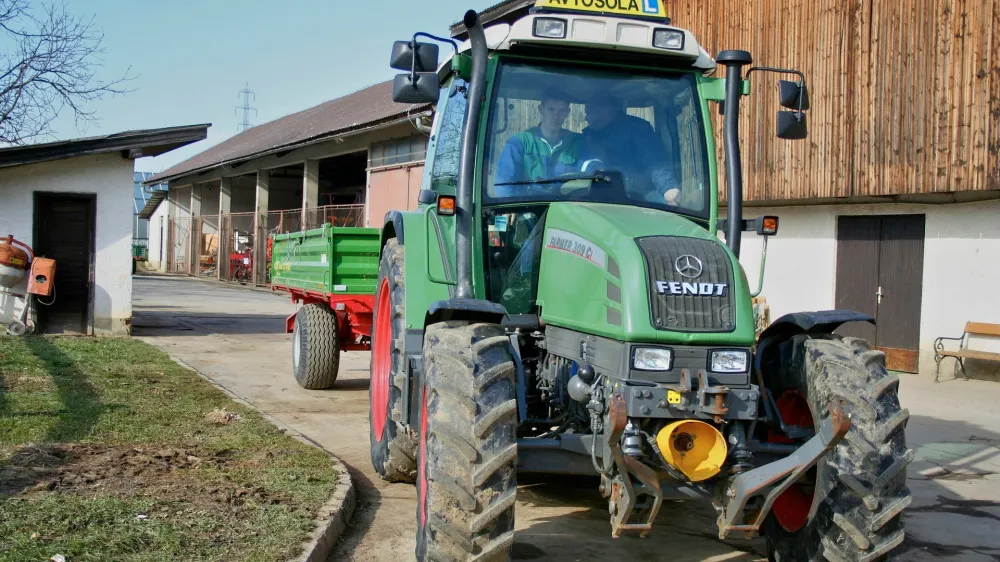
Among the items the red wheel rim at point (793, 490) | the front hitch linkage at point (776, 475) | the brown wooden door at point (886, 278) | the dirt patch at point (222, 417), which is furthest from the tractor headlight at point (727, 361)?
the brown wooden door at point (886, 278)

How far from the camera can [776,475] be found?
155 inches

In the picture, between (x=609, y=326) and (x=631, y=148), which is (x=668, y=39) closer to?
(x=631, y=148)

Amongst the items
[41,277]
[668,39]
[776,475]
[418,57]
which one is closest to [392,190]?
[41,277]

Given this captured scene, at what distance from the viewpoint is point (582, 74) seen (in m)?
5.32

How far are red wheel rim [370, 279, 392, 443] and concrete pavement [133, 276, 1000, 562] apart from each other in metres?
0.40

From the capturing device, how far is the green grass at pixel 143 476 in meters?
4.62

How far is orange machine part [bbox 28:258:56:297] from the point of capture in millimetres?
13609

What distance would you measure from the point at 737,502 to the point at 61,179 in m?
13.1

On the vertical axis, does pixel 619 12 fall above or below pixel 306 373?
above

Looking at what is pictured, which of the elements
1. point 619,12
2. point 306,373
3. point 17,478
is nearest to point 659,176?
point 619,12

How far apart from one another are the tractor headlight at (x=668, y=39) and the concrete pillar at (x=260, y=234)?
26855 mm

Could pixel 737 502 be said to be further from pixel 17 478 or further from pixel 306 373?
pixel 306 373

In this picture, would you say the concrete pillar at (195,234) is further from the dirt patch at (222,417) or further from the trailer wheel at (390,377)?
the trailer wheel at (390,377)

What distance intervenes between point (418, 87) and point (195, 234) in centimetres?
3649
